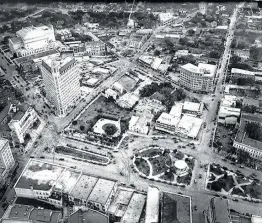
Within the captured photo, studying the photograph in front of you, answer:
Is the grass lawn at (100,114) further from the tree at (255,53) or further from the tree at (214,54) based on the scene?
the tree at (255,53)

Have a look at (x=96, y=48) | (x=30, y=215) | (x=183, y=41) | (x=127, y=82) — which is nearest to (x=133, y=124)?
(x=127, y=82)

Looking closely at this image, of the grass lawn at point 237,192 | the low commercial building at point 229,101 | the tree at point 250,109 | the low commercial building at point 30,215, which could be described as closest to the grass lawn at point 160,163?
the grass lawn at point 237,192

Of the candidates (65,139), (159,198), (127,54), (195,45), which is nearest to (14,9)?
(127,54)

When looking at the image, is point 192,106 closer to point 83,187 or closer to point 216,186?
point 216,186

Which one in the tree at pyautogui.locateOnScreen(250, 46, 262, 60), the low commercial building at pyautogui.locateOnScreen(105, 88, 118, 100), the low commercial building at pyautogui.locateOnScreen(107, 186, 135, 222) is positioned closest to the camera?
the low commercial building at pyautogui.locateOnScreen(107, 186, 135, 222)

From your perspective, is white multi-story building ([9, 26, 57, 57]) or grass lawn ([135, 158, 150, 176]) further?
white multi-story building ([9, 26, 57, 57])

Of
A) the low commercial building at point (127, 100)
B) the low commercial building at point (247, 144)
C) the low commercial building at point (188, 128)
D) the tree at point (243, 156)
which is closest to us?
the tree at point (243, 156)

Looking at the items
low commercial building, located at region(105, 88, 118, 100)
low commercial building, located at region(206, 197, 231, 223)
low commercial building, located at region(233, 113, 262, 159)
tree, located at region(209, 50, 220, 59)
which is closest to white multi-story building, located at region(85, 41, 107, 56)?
low commercial building, located at region(105, 88, 118, 100)

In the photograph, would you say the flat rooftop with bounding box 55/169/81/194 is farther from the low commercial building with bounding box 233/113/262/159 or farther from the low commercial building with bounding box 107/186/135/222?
the low commercial building with bounding box 233/113/262/159
